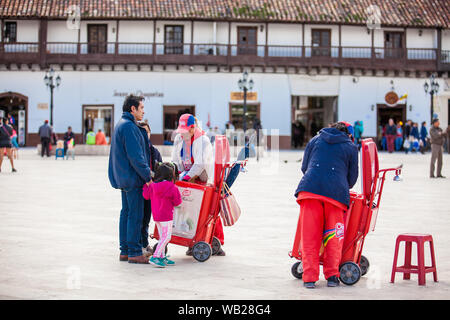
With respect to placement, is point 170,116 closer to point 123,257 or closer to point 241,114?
point 241,114

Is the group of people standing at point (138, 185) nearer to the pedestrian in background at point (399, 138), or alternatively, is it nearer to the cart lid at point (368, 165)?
the cart lid at point (368, 165)

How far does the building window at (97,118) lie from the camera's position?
42219 millimetres

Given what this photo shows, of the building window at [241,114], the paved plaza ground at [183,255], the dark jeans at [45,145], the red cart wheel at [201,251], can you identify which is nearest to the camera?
the paved plaza ground at [183,255]

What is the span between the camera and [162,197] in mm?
7090

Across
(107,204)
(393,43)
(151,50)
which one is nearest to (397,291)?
(107,204)

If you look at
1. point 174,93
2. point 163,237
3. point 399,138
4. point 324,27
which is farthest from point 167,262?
point 324,27

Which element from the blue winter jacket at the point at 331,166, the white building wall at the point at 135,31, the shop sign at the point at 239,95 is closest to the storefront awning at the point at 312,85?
the shop sign at the point at 239,95

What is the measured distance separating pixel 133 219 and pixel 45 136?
26024 mm

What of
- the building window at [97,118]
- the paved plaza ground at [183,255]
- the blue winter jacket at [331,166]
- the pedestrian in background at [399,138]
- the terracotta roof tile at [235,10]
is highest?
the terracotta roof tile at [235,10]

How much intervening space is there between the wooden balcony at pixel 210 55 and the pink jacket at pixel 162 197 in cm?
3475

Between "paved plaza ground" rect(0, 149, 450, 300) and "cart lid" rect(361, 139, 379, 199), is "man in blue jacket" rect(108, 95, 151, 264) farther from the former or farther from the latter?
"cart lid" rect(361, 139, 379, 199)

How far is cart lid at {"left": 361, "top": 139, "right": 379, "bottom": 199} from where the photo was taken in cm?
638

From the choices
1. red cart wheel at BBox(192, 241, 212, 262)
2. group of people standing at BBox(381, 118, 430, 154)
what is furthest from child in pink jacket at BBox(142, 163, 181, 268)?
group of people standing at BBox(381, 118, 430, 154)
